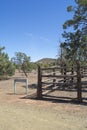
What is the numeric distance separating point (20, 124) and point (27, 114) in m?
1.42

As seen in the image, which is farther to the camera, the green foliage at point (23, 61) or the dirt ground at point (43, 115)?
the green foliage at point (23, 61)

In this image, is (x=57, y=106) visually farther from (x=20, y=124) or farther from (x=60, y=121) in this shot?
(x=20, y=124)

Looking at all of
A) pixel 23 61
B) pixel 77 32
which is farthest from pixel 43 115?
pixel 23 61

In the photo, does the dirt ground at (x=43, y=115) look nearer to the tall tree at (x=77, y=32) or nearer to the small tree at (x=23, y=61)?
the tall tree at (x=77, y=32)

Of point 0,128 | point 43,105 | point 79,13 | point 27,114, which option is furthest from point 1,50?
point 0,128

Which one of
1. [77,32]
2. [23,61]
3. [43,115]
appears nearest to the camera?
[43,115]

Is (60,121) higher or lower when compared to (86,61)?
lower

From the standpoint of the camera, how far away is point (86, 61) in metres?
28.9

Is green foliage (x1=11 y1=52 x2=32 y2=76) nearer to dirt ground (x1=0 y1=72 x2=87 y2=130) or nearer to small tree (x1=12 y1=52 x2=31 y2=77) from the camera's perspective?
small tree (x1=12 y1=52 x2=31 y2=77)

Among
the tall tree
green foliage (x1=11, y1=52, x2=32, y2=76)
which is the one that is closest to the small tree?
green foliage (x1=11, y1=52, x2=32, y2=76)

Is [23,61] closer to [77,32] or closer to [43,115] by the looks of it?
[77,32]

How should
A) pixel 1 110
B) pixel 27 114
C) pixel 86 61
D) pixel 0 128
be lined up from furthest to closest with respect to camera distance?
1. pixel 86 61
2. pixel 1 110
3. pixel 27 114
4. pixel 0 128

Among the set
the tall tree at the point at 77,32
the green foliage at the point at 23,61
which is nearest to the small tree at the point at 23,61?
the green foliage at the point at 23,61

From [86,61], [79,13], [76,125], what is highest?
[79,13]
